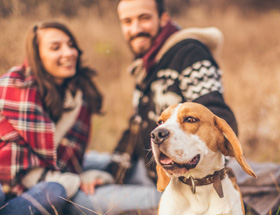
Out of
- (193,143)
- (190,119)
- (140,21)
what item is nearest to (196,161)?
(193,143)

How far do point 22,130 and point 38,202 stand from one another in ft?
1.71

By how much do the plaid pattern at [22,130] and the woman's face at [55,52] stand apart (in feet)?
0.63

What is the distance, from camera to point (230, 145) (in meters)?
1.28

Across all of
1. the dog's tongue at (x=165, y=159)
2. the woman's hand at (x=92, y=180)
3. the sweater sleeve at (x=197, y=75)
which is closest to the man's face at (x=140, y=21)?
the sweater sleeve at (x=197, y=75)

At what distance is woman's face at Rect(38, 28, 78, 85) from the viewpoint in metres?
2.32

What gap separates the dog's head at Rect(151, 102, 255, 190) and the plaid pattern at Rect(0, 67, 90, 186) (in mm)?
1145

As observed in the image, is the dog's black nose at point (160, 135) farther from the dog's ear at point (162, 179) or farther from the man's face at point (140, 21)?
the man's face at point (140, 21)

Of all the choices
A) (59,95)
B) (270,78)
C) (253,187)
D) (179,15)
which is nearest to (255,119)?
(270,78)

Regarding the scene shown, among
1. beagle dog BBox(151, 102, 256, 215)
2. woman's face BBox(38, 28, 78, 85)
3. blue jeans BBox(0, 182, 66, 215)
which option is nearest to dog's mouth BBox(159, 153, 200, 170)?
beagle dog BBox(151, 102, 256, 215)

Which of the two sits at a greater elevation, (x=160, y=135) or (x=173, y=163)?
(x=160, y=135)

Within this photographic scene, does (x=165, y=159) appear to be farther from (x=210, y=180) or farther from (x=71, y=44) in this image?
(x=71, y=44)

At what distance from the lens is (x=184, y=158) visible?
1199mm

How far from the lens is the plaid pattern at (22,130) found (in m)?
2.03

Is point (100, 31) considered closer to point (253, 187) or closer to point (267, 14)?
point (267, 14)
